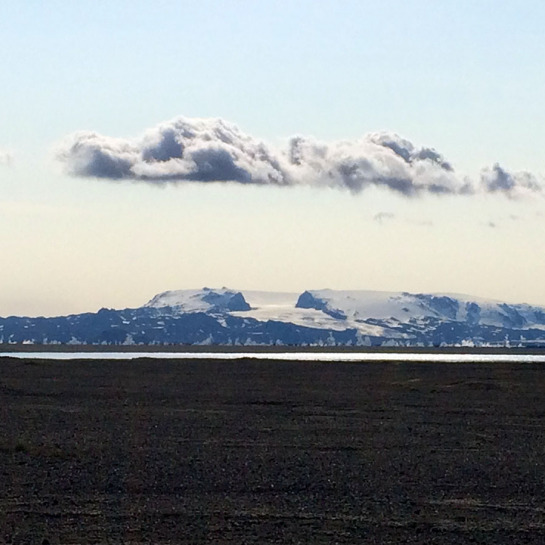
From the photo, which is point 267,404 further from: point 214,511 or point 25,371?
point 25,371

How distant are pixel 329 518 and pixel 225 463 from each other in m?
7.39

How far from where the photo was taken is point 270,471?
2406cm

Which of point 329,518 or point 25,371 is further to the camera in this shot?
point 25,371

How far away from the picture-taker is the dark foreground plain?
17359 millimetres

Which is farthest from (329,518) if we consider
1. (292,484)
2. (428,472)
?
(428,472)

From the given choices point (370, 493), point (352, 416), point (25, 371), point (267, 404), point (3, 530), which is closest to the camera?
point (3, 530)

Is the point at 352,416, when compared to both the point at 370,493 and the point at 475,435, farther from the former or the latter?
the point at 370,493

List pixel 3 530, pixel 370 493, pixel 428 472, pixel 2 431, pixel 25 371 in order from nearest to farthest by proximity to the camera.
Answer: pixel 3 530 → pixel 370 493 → pixel 428 472 → pixel 2 431 → pixel 25 371

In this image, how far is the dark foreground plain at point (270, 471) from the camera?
57.0ft

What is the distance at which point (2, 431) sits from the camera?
109 feet

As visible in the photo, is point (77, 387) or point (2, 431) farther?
point (77, 387)

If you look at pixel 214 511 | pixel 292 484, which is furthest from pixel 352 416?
pixel 214 511

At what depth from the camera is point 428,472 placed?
80.4 feet

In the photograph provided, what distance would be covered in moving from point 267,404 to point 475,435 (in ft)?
50.1
